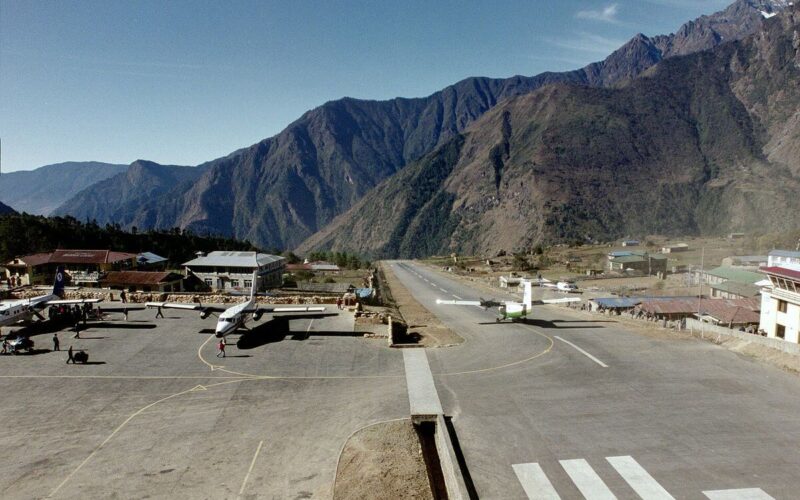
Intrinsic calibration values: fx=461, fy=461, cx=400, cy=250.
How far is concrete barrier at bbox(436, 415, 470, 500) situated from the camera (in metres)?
21.8

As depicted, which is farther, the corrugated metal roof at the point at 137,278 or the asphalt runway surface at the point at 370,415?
the corrugated metal roof at the point at 137,278

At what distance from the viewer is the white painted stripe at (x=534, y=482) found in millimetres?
22359

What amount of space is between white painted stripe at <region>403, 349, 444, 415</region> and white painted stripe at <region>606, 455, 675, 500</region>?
10980 mm

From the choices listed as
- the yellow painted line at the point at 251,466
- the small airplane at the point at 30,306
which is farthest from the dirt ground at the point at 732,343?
the small airplane at the point at 30,306

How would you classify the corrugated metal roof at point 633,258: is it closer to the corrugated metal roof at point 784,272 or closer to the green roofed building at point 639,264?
the green roofed building at point 639,264

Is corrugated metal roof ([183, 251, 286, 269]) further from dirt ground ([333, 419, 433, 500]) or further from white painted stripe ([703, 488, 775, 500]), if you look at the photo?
white painted stripe ([703, 488, 775, 500])

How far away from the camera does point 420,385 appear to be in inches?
1464

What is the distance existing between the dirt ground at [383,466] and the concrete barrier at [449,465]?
3.71 ft

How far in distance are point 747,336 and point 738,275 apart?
231 ft

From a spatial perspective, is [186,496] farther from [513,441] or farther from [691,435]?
[691,435]

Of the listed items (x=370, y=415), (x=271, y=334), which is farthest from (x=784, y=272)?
(x=271, y=334)

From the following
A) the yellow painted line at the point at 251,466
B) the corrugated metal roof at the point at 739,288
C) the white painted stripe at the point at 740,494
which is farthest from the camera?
the corrugated metal roof at the point at 739,288

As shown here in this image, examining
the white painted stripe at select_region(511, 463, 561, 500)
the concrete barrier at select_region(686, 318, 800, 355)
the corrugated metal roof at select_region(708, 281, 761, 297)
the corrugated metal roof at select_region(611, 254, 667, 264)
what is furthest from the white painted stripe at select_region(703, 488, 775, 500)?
the corrugated metal roof at select_region(611, 254, 667, 264)

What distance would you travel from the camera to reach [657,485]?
22984 millimetres
